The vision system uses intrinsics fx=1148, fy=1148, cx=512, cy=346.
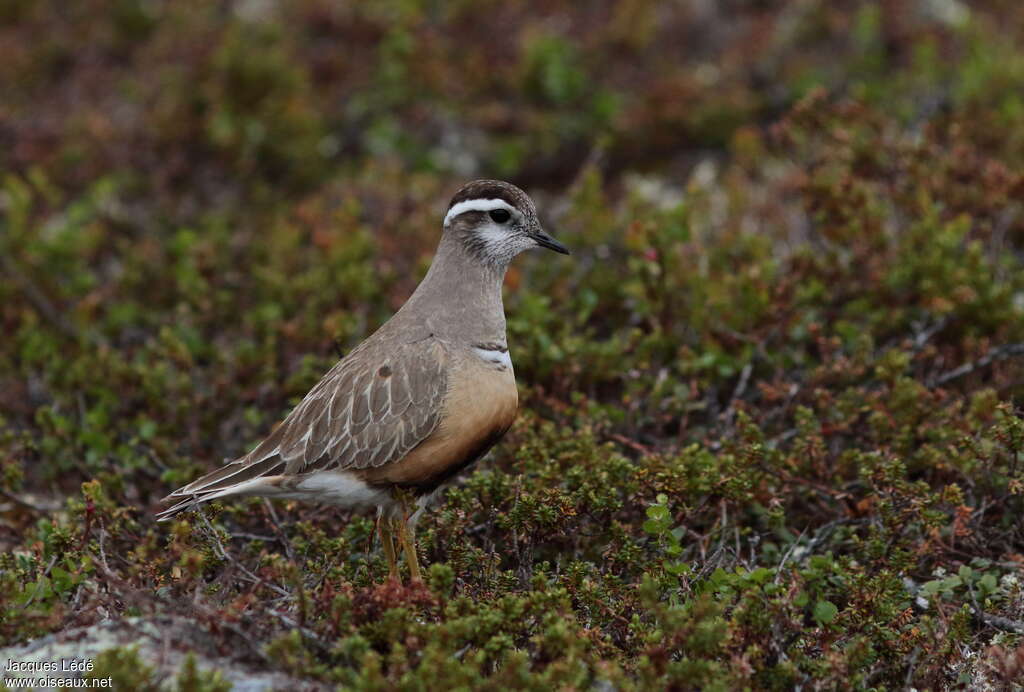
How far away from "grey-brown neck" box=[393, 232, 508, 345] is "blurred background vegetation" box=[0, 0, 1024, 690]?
0.74m

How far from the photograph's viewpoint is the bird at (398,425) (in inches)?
226

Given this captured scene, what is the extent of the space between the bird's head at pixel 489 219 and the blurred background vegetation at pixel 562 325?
97 centimetres

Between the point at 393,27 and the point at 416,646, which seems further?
the point at 393,27

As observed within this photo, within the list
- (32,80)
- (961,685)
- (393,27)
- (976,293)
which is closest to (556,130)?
(393,27)

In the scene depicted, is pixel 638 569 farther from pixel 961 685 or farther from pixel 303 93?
pixel 303 93

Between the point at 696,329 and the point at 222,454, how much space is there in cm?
326

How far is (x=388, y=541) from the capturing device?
5.84 meters

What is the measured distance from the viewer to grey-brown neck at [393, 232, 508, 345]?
617 cm

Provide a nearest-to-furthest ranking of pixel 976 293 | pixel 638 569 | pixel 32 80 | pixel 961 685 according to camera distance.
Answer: pixel 961 685, pixel 638 569, pixel 976 293, pixel 32 80

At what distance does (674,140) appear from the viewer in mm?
11164

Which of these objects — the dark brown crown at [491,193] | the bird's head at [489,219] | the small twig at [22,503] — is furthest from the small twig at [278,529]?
the dark brown crown at [491,193]

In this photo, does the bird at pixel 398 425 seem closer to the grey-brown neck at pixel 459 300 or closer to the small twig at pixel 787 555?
the grey-brown neck at pixel 459 300

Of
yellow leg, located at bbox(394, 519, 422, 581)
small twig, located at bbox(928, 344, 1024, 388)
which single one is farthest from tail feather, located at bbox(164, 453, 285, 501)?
small twig, located at bbox(928, 344, 1024, 388)

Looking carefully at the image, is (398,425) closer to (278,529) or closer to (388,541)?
(388,541)
